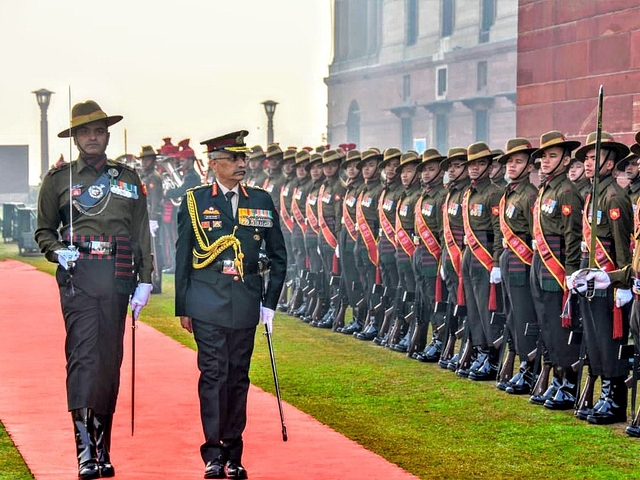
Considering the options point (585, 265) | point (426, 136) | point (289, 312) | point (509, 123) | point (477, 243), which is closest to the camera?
point (585, 265)

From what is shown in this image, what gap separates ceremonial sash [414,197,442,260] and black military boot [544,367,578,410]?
9.01 feet

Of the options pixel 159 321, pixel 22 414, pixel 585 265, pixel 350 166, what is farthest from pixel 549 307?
pixel 159 321

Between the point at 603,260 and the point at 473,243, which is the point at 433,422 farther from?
the point at 473,243

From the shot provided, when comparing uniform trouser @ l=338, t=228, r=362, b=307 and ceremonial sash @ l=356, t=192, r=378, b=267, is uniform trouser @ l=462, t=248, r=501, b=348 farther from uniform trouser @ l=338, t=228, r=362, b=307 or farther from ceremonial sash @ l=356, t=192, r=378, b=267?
uniform trouser @ l=338, t=228, r=362, b=307

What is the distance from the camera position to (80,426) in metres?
8.20

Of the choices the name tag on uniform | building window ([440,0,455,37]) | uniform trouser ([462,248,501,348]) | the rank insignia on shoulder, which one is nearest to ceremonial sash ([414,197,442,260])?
uniform trouser ([462,248,501,348])

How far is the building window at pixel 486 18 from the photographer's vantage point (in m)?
43.8

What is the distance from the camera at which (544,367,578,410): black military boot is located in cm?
1084

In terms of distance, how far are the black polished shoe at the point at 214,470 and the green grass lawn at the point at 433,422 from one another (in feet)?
3.44

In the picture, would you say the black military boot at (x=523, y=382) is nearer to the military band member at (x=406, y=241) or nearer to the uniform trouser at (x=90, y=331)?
the military band member at (x=406, y=241)

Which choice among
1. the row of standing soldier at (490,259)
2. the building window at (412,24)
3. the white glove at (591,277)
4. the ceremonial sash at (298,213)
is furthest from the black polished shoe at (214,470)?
the building window at (412,24)

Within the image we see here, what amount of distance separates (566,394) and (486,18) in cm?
3428

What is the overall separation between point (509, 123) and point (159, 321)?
25.2m

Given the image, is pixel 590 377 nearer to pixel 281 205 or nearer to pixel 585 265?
pixel 585 265
